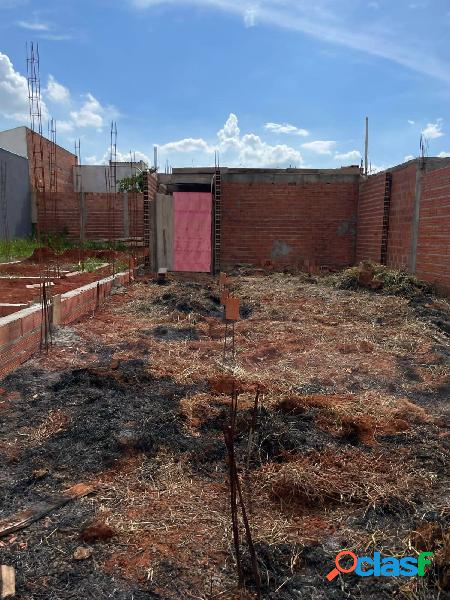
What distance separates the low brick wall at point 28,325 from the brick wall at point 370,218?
7.75 m

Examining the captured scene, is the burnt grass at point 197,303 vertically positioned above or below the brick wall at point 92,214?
below

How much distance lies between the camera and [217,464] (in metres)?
2.80

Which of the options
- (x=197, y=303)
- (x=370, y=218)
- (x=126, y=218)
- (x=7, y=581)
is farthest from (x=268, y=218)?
(x=7, y=581)

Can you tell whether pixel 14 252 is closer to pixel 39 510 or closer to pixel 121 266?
pixel 121 266

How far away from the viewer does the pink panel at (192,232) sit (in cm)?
1331

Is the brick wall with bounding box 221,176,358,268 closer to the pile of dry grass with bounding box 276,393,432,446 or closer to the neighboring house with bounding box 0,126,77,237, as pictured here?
the neighboring house with bounding box 0,126,77,237

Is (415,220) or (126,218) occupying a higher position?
(126,218)

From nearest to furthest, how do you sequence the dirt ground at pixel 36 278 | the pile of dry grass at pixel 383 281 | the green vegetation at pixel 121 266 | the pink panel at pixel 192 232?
the dirt ground at pixel 36 278 < the pile of dry grass at pixel 383 281 < the green vegetation at pixel 121 266 < the pink panel at pixel 192 232

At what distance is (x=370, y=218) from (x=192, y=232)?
501cm

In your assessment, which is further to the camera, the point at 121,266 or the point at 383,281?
the point at 121,266

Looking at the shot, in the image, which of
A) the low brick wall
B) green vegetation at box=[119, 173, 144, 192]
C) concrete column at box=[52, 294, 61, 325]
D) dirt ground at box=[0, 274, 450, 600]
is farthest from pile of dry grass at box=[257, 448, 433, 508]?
green vegetation at box=[119, 173, 144, 192]

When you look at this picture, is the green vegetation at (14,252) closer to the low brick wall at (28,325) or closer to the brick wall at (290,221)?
the brick wall at (290,221)

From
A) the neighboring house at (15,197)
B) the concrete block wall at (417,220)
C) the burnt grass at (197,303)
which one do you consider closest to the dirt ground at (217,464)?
the burnt grass at (197,303)

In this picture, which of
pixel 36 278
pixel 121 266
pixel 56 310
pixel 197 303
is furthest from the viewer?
pixel 121 266
